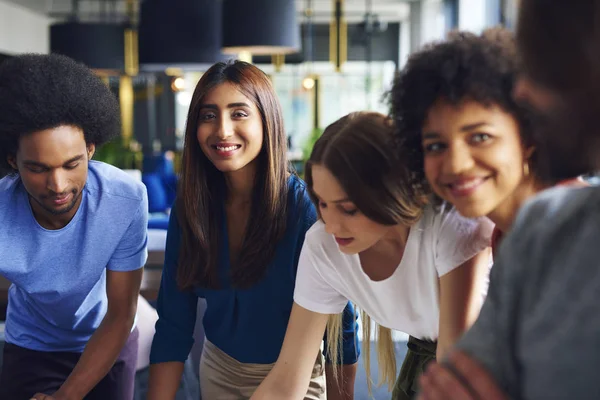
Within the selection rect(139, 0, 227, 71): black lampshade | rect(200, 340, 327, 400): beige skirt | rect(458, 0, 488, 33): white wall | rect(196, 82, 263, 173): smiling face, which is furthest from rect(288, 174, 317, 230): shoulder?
rect(458, 0, 488, 33): white wall

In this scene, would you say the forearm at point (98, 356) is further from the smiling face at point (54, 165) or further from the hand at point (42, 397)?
the smiling face at point (54, 165)

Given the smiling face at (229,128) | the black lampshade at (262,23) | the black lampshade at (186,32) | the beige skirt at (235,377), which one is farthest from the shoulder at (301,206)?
the black lampshade at (186,32)

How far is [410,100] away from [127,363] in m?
1.24

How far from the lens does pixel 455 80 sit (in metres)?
1.06

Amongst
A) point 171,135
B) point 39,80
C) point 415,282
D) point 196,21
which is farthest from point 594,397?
point 171,135

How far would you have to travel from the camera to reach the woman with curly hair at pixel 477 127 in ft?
3.37

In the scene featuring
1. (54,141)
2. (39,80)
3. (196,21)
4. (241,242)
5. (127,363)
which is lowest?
(127,363)

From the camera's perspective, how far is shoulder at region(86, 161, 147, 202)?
1.82m

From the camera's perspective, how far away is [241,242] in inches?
73.4

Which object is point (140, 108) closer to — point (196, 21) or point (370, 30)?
point (370, 30)

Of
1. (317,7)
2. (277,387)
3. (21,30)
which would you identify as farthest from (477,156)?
(21,30)

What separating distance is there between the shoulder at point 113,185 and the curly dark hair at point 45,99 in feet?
0.32

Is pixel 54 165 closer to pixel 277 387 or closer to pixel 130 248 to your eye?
pixel 130 248

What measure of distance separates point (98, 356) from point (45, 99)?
659mm
